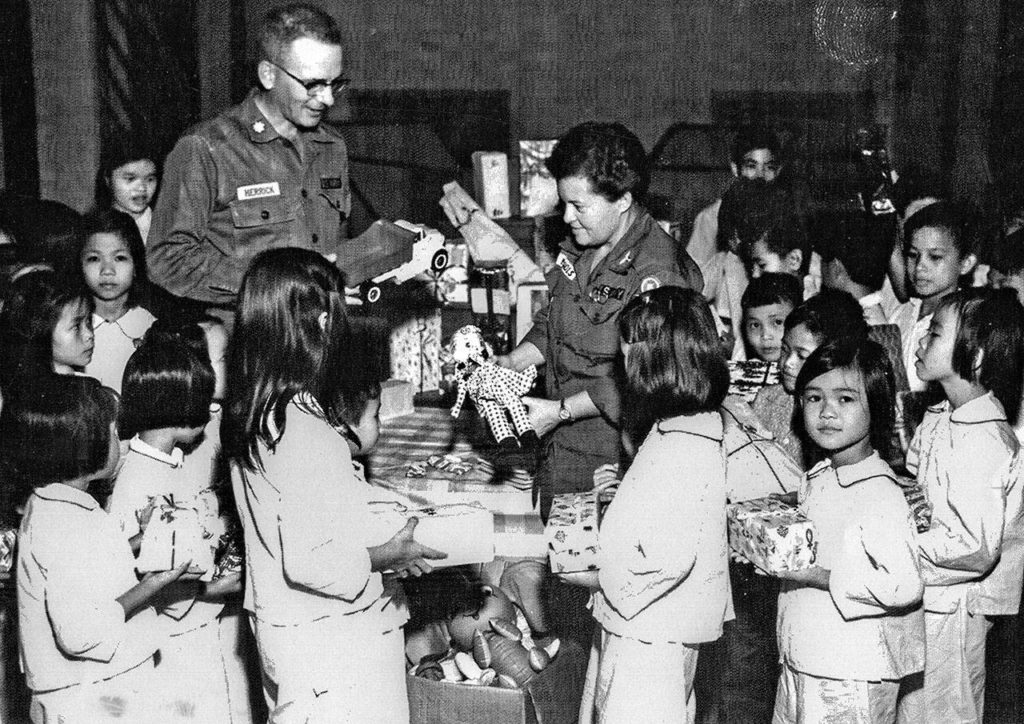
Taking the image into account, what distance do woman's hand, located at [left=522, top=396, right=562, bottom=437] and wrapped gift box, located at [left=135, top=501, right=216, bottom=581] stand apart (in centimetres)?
106

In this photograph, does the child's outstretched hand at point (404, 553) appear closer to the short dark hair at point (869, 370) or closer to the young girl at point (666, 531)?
the young girl at point (666, 531)

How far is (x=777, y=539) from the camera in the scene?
99.9 inches

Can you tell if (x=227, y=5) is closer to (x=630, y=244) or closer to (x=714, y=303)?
(x=714, y=303)

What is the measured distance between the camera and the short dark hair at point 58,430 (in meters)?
2.64

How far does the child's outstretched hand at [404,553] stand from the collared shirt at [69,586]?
0.62 meters

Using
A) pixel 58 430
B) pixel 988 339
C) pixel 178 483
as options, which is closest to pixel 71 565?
pixel 58 430

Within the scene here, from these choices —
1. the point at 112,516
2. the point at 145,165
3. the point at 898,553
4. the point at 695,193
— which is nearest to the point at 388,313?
the point at 145,165

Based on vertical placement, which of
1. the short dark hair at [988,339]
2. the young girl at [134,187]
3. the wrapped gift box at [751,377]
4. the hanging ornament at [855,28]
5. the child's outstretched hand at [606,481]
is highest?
the hanging ornament at [855,28]

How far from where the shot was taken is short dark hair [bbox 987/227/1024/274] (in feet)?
12.7

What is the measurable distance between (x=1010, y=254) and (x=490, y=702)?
250cm

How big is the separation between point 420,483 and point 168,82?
425 cm

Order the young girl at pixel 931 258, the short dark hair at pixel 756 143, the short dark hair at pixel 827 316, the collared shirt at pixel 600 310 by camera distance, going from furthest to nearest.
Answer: the short dark hair at pixel 756 143
the young girl at pixel 931 258
the short dark hair at pixel 827 316
the collared shirt at pixel 600 310

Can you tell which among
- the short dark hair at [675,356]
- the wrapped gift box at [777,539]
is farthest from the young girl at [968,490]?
the short dark hair at [675,356]

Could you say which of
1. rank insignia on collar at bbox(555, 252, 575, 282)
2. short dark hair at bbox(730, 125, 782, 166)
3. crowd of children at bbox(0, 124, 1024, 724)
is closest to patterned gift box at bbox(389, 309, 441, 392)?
rank insignia on collar at bbox(555, 252, 575, 282)
